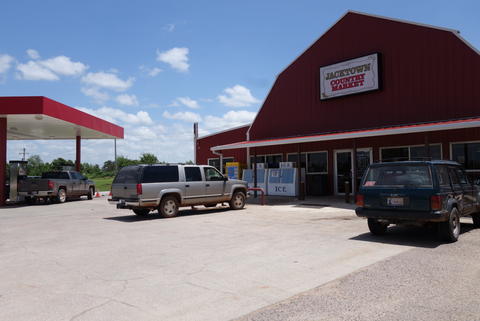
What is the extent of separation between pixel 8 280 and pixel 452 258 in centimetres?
721

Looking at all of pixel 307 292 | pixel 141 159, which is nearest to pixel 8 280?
pixel 307 292

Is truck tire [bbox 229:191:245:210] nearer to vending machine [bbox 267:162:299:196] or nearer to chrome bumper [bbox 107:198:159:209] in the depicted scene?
chrome bumper [bbox 107:198:159:209]

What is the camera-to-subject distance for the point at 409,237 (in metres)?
9.04

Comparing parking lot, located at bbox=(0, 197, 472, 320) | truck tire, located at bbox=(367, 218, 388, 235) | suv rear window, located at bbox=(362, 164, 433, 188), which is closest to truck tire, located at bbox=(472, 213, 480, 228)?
parking lot, located at bbox=(0, 197, 472, 320)

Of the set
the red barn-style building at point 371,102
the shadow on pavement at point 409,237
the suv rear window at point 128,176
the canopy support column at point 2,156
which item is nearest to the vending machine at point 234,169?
the red barn-style building at point 371,102

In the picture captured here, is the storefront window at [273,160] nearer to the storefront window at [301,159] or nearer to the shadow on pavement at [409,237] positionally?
the storefront window at [301,159]

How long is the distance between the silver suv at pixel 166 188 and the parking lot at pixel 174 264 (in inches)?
35.2

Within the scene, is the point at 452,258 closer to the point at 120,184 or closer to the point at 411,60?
the point at 120,184

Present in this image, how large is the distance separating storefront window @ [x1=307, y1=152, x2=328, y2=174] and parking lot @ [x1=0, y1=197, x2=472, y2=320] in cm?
875

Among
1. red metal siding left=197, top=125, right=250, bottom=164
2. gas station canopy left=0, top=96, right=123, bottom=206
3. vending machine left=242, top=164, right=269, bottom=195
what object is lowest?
vending machine left=242, top=164, right=269, bottom=195

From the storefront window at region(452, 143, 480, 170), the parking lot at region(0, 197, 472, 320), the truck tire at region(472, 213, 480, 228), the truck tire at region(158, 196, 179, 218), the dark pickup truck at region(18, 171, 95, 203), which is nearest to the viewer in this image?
the parking lot at region(0, 197, 472, 320)

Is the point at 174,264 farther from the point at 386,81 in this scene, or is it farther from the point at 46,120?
the point at 46,120

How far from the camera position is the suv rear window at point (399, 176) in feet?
27.1

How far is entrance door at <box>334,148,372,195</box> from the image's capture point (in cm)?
1920
